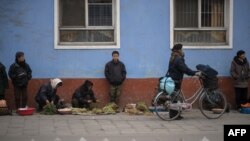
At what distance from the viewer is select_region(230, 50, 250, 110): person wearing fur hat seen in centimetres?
1520

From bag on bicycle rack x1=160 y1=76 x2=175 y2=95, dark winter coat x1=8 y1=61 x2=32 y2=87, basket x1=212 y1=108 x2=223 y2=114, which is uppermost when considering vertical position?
dark winter coat x1=8 y1=61 x2=32 y2=87

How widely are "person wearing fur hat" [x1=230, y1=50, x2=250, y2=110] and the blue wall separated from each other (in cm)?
47

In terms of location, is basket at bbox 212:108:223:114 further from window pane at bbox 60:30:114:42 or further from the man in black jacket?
window pane at bbox 60:30:114:42

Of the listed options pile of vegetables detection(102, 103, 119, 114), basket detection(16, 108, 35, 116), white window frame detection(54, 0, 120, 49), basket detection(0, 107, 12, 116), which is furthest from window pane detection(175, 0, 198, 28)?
basket detection(0, 107, 12, 116)

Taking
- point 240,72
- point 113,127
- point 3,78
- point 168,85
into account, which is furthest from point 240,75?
point 3,78

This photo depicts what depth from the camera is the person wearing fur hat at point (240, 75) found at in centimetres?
1520

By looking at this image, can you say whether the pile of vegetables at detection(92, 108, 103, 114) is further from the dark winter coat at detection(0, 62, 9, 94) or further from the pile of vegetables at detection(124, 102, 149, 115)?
the dark winter coat at detection(0, 62, 9, 94)

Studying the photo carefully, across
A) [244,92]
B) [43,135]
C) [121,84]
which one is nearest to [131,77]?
[121,84]

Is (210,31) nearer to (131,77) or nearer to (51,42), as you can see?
(131,77)

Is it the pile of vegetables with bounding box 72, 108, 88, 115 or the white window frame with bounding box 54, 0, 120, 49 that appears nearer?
the pile of vegetables with bounding box 72, 108, 88, 115

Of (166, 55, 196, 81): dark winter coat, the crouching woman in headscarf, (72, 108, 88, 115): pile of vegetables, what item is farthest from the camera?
the crouching woman in headscarf

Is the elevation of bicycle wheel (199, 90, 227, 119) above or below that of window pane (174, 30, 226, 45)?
below

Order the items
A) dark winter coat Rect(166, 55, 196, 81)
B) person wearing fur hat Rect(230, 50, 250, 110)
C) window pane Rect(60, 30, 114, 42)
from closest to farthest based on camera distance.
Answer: dark winter coat Rect(166, 55, 196, 81) < person wearing fur hat Rect(230, 50, 250, 110) < window pane Rect(60, 30, 114, 42)

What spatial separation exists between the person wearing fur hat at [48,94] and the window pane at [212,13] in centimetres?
484
